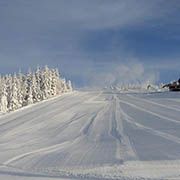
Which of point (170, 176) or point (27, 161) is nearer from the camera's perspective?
point (170, 176)

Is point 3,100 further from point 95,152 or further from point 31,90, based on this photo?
point 95,152

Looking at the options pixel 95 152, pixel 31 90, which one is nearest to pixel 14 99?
pixel 31 90

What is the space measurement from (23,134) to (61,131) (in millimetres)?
1528

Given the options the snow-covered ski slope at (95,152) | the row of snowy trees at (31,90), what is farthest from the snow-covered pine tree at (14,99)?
the snow-covered ski slope at (95,152)

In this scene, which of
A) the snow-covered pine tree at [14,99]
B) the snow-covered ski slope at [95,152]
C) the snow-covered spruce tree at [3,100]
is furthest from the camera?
the snow-covered spruce tree at [3,100]

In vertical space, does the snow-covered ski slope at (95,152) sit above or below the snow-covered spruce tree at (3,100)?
above

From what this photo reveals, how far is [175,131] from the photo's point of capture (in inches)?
579

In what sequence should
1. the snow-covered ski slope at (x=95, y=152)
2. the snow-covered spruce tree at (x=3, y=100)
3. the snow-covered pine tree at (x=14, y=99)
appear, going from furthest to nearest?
the snow-covered spruce tree at (x=3, y=100) < the snow-covered pine tree at (x=14, y=99) < the snow-covered ski slope at (x=95, y=152)

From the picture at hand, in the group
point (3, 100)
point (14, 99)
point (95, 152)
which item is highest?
point (95, 152)

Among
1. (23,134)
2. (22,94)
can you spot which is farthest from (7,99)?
(23,134)

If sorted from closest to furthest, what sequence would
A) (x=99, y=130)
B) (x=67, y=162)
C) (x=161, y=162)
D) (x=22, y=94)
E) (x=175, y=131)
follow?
(x=161, y=162)
(x=67, y=162)
(x=175, y=131)
(x=99, y=130)
(x=22, y=94)

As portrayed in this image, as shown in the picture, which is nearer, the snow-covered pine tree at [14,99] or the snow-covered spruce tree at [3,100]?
the snow-covered pine tree at [14,99]

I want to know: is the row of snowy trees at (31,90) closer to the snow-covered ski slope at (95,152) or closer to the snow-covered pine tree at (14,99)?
the snow-covered pine tree at (14,99)

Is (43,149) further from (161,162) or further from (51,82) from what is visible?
(51,82)
